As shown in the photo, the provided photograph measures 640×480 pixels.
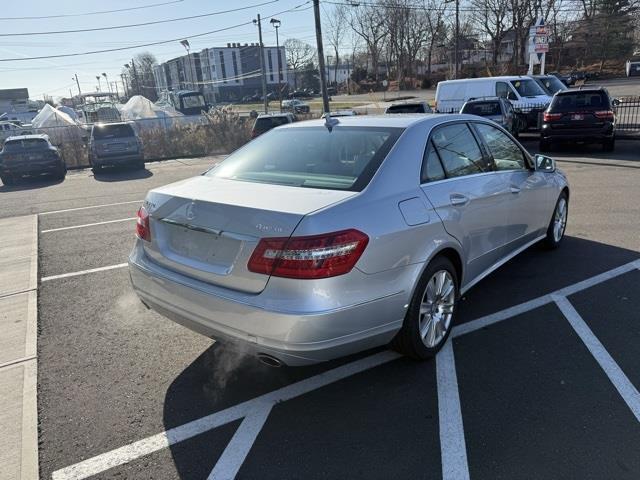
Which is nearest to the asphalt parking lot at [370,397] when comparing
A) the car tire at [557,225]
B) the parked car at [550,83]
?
the car tire at [557,225]

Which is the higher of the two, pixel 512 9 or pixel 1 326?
pixel 512 9

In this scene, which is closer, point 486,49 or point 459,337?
point 459,337

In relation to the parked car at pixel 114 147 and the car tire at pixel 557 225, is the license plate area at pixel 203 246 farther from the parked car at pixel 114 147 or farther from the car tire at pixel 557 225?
the parked car at pixel 114 147

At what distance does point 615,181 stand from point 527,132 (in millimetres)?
10589

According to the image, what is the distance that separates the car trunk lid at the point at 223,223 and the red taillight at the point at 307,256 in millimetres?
53

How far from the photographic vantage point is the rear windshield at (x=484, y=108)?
1537 centimetres

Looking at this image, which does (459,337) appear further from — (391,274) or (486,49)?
(486,49)

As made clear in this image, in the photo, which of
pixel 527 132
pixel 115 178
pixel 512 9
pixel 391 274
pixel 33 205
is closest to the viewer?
pixel 391 274

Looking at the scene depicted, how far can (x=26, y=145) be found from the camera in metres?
15.4

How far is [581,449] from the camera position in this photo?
2572 millimetres

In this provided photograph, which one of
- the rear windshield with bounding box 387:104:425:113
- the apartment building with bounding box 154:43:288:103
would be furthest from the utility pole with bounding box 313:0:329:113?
the apartment building with bounding box 154:43:288:103

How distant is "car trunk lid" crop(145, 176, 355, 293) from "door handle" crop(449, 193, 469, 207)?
96 centimetres

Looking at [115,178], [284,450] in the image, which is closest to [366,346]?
[284,450]

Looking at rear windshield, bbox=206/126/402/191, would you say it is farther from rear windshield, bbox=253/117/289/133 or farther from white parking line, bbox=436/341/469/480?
rear windshield, bbox=253/117/289/133
